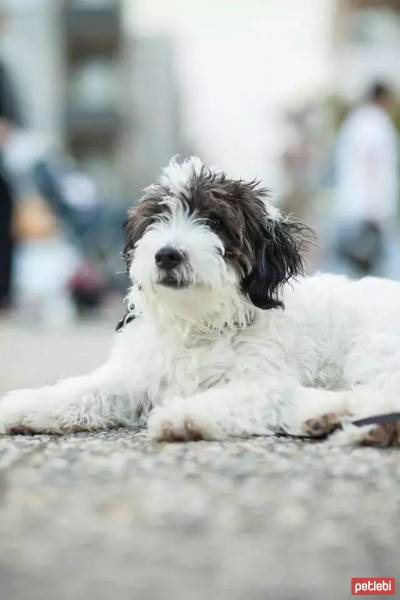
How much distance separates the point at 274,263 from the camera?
17.5 feet

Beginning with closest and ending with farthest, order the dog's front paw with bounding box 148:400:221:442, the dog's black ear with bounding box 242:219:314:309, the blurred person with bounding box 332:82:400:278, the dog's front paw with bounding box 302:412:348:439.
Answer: the dog's front paw with bounding box 148:400:221:442, the dog's front paw with bounding box 302:412:348:439, the dog's black ear with bounding box 242:219:314:309, the blurred person with bounding box 332:82:400:278

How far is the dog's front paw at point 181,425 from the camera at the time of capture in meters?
4.68

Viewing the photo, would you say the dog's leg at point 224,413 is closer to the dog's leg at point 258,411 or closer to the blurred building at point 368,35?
the dog's leg at point 258,411

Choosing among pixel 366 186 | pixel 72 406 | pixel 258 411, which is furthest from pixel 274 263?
pixel 366 186

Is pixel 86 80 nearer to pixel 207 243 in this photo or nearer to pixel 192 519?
pixel 207 243

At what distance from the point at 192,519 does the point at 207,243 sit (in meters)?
1.75

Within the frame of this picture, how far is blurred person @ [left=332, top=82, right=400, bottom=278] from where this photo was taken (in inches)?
541

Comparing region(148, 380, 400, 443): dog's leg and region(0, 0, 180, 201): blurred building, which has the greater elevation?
region(0, 0, 180, 201): blurred building

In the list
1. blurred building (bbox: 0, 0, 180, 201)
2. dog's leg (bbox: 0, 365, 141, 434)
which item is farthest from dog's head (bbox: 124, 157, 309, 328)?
blurred building (bbox: 0, 0, 180, 201)

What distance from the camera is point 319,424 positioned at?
4875mm

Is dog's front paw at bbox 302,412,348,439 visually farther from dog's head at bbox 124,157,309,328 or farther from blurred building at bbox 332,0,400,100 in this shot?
blurred building at bbox 332,0,400,100

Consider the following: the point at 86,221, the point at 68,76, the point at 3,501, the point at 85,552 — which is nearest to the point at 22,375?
the point at 3,501

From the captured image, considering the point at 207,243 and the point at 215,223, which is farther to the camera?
the point at 215,223

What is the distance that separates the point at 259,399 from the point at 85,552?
75.4 inches
